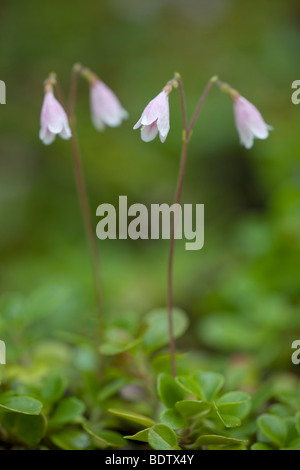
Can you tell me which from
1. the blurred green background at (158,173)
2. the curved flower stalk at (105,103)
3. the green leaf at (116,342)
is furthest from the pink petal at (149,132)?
the blurred green background at (158,173)

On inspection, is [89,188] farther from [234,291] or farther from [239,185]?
[234,291]

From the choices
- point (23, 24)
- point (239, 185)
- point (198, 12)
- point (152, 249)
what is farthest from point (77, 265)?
point (198, 12)

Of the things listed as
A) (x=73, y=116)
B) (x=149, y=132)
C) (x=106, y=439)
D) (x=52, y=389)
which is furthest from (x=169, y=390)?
(x=73, y=116)

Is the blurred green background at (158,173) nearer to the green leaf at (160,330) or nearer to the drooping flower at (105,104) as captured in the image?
the green leaf at (160,330)

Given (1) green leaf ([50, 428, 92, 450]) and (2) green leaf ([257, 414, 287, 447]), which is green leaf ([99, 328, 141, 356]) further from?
(2) green leaf ([257, 414, 287, 447])

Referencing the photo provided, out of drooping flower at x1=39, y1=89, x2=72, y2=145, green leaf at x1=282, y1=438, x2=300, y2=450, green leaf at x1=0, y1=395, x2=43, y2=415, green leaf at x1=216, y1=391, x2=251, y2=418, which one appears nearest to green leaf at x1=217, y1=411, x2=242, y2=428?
green leaf at x1=216, y1=391, x2=251, y2=418

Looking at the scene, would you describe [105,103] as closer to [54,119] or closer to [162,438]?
[54,119]
